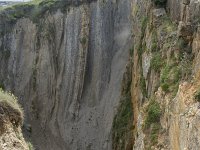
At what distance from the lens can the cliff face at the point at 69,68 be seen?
43125 mm

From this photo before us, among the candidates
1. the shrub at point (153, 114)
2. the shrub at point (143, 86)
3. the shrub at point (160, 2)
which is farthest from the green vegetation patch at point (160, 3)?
the shrub at point (153, 114)

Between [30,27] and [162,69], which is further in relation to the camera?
[30,27]

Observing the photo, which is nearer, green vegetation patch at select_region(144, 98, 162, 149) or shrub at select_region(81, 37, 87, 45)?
green vegetation patch at select_region(144, 98, 162, 149)

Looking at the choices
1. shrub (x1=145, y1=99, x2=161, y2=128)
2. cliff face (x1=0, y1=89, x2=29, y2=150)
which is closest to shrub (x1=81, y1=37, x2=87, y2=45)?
shrub (x1=145, y1=99, x2=161, y2=128)

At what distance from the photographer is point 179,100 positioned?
1780 cm

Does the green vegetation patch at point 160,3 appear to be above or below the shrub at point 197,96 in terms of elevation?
above

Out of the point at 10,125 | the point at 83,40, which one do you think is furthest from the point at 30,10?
the point at 10,125

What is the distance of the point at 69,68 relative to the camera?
46.9 meters

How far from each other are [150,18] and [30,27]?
2399 centimetres

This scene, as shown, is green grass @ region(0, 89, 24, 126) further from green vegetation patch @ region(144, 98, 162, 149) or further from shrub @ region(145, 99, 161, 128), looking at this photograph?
shrub @ region(145, 99, 161, 128)

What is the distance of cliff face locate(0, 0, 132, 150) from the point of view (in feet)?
141

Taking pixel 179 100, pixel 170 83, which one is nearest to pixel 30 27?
pixel 170 83

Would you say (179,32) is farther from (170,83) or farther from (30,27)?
(30,27)

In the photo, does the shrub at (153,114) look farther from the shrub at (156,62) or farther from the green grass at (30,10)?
the green grass at (30,10)
